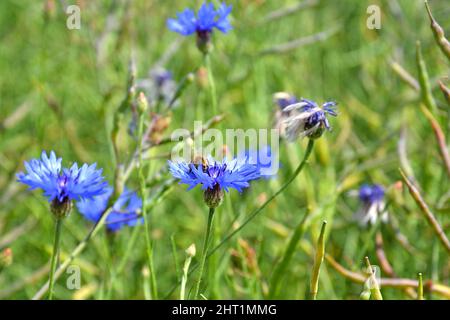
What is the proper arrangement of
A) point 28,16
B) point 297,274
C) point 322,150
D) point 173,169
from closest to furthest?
point 173,169 → point 297,274 → point 322,150 → point 28,16

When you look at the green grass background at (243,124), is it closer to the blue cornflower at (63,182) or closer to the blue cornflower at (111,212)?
the blue cornflower at (111,212)

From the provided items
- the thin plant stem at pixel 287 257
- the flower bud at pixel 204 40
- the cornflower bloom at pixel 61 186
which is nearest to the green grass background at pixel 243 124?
the thin plant stem at pixel 287 257

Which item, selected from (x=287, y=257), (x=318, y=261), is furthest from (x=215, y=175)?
(x=287, y=257)

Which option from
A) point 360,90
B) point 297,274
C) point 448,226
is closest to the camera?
point 448,226

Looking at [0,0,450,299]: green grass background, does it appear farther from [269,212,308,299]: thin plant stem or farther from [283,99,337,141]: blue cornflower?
[283,99,337,141]: blue cornflower

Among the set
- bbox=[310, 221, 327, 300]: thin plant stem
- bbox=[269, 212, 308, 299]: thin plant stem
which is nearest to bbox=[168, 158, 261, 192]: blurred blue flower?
bbox=[310, 221, 327, 300]: thin plant stem

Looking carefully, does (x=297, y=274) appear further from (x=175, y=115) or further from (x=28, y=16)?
(x=28, y=16)
